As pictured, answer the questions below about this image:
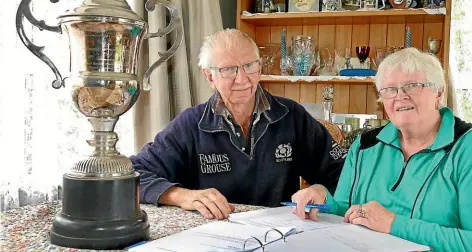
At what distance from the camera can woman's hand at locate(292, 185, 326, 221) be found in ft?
4.04

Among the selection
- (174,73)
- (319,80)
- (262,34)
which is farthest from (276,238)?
(262,34)

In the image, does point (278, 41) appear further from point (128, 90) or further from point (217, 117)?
point (128, 90)

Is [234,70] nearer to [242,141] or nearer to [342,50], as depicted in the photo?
[242,141]

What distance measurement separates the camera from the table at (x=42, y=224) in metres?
0.98

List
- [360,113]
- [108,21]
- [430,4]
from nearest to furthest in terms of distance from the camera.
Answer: [108,21] < [430,4] < [360,113]

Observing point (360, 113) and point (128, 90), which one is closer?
point (128, 90)

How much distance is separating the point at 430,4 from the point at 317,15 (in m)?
0.61

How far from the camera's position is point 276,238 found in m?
1.01

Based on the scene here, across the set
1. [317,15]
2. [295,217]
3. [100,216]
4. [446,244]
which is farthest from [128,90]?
[317,15]

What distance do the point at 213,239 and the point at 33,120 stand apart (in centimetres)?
106

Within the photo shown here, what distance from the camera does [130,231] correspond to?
1.00 meters

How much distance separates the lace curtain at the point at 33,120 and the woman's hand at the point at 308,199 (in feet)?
→ 2.30

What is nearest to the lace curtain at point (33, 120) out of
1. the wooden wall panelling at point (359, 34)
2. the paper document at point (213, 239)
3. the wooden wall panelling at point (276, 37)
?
the paper document at point (213, 239)

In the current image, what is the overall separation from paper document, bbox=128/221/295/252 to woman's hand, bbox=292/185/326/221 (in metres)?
0.17
